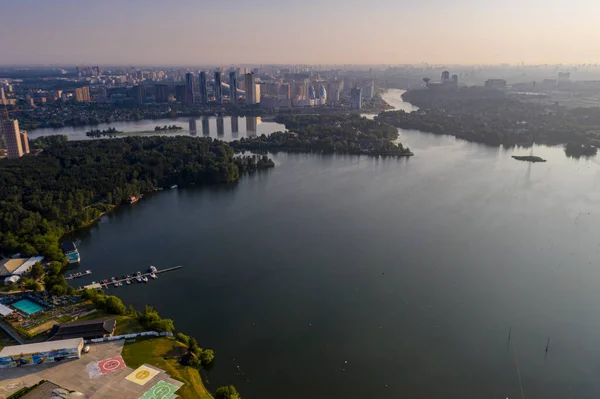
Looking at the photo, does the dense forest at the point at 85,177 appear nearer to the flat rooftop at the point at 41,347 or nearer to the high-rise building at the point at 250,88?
the flat rooftop at the point at 41,347

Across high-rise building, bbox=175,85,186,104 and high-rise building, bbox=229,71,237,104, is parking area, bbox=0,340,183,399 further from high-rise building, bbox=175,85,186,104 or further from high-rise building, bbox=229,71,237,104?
high-rise building, bbox=229,71,237,104

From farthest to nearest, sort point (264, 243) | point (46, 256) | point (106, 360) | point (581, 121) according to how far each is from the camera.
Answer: point (581, 121), point (264, 243), point (46, 256), point (106, 360)

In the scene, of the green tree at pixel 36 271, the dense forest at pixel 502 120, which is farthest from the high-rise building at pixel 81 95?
the green tree at pixel 36 271

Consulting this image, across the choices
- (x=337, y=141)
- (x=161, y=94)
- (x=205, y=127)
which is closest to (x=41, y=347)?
(x=337, y=141)

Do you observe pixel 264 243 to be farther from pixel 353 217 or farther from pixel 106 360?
pixel 106 360

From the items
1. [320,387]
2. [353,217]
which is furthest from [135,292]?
[353,217]

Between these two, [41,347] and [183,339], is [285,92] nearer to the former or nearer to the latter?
[183,339]
